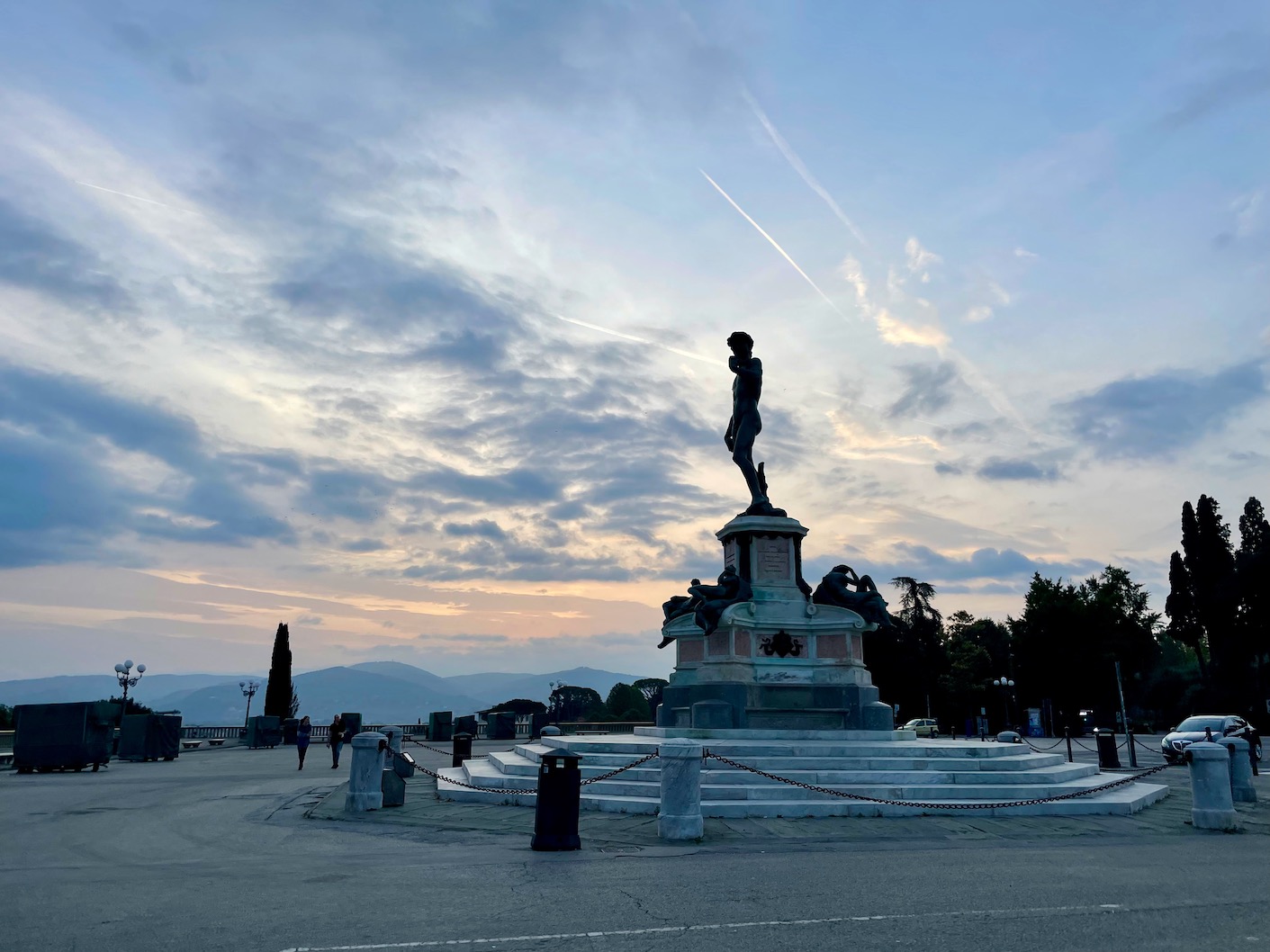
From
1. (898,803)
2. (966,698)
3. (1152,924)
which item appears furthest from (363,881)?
(966,698)

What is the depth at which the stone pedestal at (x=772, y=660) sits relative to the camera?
18594 millimetres

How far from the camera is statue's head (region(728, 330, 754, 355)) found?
2273 centimetres

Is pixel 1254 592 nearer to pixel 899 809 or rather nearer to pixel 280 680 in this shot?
pixel 899 809

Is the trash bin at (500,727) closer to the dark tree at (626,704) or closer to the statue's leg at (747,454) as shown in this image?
the statue's leg at (747,454)

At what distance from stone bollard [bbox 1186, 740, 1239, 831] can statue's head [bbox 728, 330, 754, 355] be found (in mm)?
13176

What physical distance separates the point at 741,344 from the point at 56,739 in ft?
70.5

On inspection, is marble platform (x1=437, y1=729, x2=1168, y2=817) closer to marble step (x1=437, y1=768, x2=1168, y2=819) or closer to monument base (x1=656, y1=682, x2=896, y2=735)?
marble step (x1=437, y1=768, x2=1168, y2=819)

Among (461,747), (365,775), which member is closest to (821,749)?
(365,775)

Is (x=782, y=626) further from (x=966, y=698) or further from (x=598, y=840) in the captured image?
(x=966, y=698)

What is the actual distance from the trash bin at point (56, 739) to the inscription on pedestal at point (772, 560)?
1891 centimetres

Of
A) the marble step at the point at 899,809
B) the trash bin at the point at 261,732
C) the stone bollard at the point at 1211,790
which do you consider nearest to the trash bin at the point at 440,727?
the trash bin at the point at 261,732

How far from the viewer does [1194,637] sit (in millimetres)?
65062

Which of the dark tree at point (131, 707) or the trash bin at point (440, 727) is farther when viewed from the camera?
the trash bin at point (440, 727)

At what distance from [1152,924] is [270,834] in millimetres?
9824
